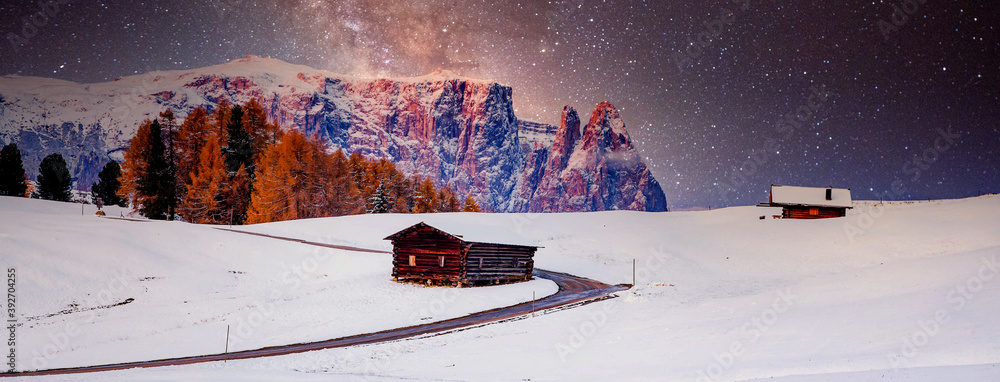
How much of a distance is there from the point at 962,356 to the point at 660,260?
3421 centimetres

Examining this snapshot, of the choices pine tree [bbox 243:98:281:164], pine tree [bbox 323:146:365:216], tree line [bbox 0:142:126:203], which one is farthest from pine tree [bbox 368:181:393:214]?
tree line [bbox 0:142:126:203]

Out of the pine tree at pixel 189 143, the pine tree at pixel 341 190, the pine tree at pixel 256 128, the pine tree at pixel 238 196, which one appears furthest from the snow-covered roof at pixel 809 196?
the pine tree at pixel 189 143

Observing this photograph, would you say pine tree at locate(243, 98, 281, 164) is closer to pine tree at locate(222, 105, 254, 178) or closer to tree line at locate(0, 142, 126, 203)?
pine tree at locate(222, 105, 254, 178)

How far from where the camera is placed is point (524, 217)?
2849 inches

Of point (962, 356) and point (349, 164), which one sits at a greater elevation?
point (349, 164)

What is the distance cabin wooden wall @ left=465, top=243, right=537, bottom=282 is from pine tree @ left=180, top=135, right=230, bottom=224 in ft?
119

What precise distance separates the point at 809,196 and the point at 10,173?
96973 millimetres

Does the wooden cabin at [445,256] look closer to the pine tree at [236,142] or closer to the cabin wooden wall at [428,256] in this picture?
the cabin wooden wall at [428,256]

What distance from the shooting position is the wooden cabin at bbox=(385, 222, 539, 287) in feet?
107

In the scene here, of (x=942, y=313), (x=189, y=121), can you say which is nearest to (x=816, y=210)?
(x=942, y=313)

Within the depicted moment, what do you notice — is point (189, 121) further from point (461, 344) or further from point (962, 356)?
point (962, 356)

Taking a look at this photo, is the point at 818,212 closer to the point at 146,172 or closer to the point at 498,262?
the point at 498,262

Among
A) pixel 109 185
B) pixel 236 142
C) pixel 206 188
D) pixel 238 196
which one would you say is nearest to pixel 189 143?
pixel 236 142

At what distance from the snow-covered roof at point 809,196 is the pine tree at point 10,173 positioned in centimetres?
9261
